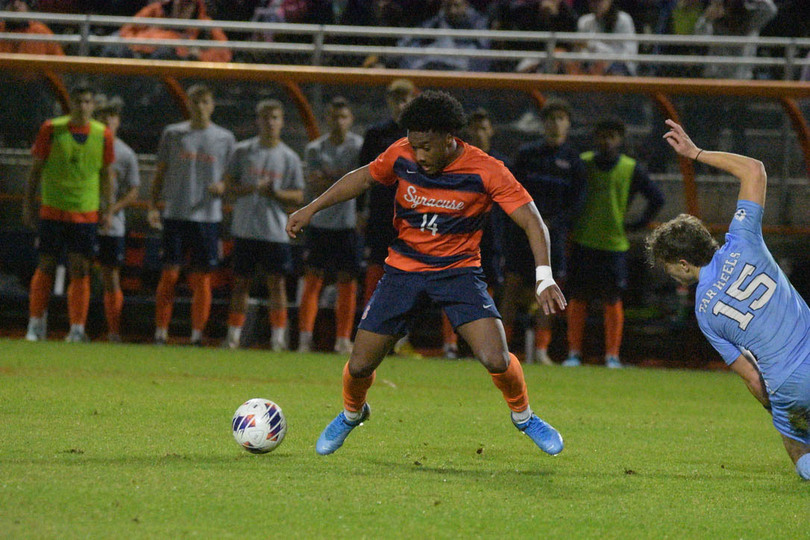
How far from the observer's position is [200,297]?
37.3ft

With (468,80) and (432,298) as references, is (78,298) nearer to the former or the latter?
(468,80)

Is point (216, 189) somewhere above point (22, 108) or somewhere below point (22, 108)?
below

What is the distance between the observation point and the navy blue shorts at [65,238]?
1120cm

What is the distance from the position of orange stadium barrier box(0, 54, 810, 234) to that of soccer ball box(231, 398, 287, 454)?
6.29m

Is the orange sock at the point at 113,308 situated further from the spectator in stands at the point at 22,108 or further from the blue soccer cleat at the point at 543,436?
the blue soccer cleat at the point at 543,436

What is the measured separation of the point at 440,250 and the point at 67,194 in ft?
20.5

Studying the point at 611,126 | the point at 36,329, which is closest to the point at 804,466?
the point at 611,126

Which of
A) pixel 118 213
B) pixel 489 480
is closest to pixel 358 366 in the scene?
pixel 489 480

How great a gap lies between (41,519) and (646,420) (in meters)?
4.76

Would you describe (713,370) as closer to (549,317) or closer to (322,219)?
(549,317)

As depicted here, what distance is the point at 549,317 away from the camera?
38.5ft

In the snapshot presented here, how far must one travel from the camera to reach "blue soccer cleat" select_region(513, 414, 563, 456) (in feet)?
20.1

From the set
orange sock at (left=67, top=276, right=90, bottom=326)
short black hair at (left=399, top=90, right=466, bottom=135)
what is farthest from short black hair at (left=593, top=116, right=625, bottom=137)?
short black hair at (left=399, top=90, right=466, bottom=135)

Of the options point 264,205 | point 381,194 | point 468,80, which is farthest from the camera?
point 468,80
